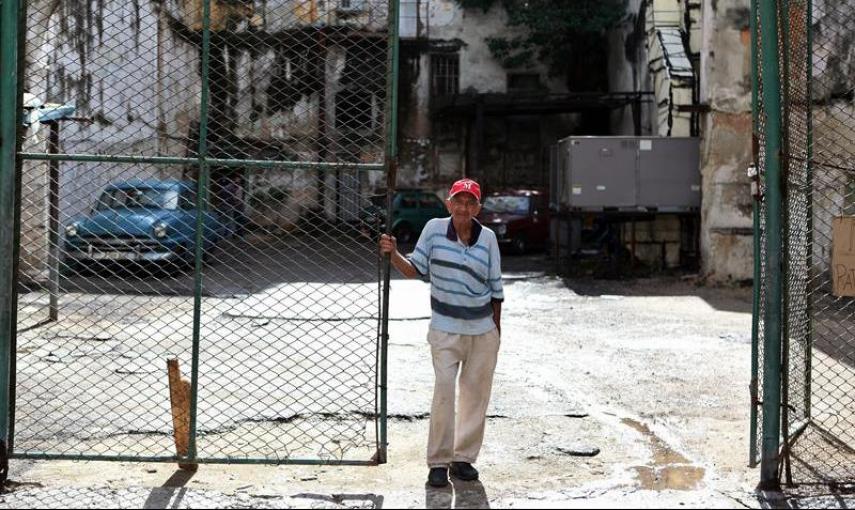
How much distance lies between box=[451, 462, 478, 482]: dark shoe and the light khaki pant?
0.11ft

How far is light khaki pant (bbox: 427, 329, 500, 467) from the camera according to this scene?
4918mm

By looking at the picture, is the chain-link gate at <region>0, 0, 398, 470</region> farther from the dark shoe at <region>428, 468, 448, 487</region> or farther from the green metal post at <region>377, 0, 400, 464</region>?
the dark shoe at <region>428, 468, 448, 487</region>

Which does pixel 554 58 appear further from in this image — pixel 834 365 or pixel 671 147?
pixel 834 365

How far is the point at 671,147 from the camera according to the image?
682 inches

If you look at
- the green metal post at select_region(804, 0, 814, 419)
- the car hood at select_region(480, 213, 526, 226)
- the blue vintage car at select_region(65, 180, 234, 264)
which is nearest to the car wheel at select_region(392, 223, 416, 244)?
the car hood at select_region(480, 213, 526, 226)

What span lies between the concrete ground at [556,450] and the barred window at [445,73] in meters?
19.3

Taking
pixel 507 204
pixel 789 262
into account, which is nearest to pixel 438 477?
pixel 789 262

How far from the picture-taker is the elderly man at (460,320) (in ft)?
16.1

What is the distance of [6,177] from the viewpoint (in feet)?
15.8

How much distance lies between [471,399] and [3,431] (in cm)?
234

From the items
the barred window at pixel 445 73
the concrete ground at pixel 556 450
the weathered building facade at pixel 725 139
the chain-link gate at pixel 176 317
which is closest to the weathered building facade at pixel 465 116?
the barred window at pixel 445 73

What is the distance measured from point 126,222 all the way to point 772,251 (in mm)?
12562

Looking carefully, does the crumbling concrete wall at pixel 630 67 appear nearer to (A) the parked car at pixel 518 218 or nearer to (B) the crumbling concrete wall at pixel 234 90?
(A) the parked car at pixel 518 218

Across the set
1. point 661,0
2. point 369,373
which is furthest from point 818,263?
point 661,0
